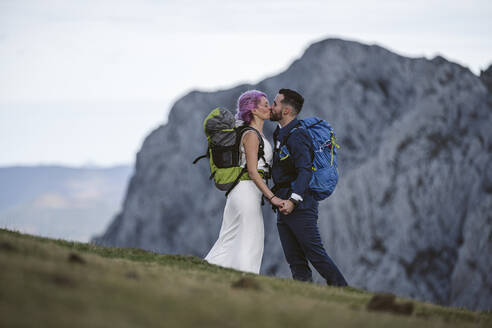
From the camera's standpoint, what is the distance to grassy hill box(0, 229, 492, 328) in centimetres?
574

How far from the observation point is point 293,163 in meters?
11.6

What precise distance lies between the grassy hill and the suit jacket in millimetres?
1934

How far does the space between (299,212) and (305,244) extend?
0.61 m

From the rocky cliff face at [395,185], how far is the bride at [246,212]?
43762 mm

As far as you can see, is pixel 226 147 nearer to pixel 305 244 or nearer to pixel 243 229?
pixel 243 229

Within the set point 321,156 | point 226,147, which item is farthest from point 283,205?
point 226,147

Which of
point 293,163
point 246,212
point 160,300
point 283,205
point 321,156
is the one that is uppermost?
point 321,156

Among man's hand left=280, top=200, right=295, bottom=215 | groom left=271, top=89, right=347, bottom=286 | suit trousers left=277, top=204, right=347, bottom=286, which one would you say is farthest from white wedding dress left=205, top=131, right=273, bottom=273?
man's hand left=280, top=200, right=295, bottom=215

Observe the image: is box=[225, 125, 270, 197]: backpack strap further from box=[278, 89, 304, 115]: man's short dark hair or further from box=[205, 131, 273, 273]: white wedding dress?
box=[278, 89, 304, 115]: man's short dark hair

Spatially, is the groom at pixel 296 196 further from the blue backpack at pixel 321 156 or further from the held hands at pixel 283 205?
the blue backpack at pixel 321 156

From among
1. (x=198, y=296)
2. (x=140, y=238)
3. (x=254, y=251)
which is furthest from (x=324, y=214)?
(x=198, y=296)

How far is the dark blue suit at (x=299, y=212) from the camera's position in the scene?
37.0 feet

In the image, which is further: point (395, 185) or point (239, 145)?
point (395, 185)

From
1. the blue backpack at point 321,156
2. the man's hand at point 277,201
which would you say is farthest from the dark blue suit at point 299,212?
the man's hand at point 277,201
